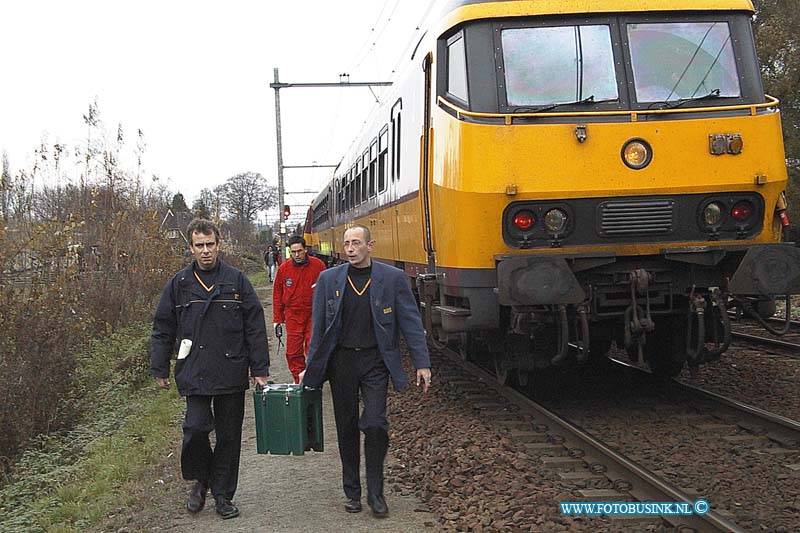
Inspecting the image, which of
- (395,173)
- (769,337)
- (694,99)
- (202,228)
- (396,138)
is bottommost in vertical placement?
(769,337)

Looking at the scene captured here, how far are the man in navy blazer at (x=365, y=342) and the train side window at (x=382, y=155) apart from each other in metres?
6.13

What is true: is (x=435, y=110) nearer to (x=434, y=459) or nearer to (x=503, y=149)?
(x=503, y=149)

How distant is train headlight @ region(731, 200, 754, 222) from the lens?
7570 mm

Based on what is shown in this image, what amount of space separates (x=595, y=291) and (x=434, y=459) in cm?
188

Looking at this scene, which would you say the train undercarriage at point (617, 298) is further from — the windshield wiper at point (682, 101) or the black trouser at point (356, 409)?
the black trouser at point (356, 409)

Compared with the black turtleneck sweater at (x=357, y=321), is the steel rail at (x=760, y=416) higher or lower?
lower

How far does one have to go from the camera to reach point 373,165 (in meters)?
13.7

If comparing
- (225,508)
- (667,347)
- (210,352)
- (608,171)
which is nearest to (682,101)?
(608,171)

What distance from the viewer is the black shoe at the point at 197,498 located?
6066 millimetres

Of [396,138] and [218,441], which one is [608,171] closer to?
[218,441]

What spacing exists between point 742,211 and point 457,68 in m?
2.57

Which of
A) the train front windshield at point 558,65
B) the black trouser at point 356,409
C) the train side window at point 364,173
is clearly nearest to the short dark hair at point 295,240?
the train front windshield at point 558,65

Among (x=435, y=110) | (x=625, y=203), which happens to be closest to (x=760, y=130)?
(x=625, y=203)

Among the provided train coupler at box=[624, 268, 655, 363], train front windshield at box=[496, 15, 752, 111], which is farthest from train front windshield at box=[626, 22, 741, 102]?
train coupler at box=[624, 268, 655, 363]
